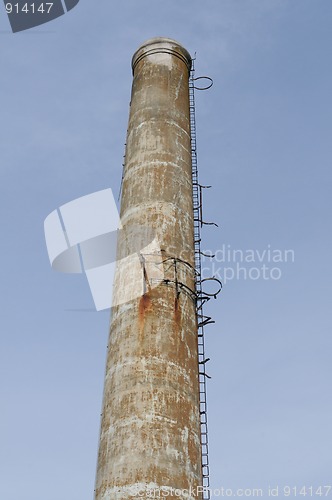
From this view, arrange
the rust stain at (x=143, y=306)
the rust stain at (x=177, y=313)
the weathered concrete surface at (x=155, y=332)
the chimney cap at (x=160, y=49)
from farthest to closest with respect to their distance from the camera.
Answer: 1. the chimney cap at (x=160, y=49)
2. the rust stain at (x=177, y=313)
3. the rust stain at (x=143, y=306)
4. the weathered concrete surface at (x=155, y=332)

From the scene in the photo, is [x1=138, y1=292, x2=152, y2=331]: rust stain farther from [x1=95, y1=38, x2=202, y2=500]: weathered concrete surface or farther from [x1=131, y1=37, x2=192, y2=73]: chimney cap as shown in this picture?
[x1=131, y1=37, x2=192, y2=73]: chimney cap

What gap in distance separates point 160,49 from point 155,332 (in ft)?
46.6

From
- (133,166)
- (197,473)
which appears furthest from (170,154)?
(197,473)

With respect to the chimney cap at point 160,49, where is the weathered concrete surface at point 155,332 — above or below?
below

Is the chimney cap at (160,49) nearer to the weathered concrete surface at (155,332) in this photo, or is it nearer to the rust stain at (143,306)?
the weathered concrete surface at (155,332)

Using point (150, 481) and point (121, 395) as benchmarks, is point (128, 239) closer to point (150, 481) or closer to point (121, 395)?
point (121, 395)

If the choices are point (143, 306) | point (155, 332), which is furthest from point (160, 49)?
point (155, 332)

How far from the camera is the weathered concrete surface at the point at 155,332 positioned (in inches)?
637

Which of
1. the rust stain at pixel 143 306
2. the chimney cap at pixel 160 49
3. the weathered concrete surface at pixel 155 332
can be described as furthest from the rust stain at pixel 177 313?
the chimney cap at pixel 160 49

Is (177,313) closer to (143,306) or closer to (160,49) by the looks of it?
(143,306)

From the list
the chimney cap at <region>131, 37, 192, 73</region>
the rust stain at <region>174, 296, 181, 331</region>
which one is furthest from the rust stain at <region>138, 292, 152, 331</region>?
the chimney cap at <region>131, 37, 192, 73</region>

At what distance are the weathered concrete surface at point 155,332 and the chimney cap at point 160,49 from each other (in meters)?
2.36

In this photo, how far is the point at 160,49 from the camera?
87.9ft

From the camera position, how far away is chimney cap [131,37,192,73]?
88.0ft
